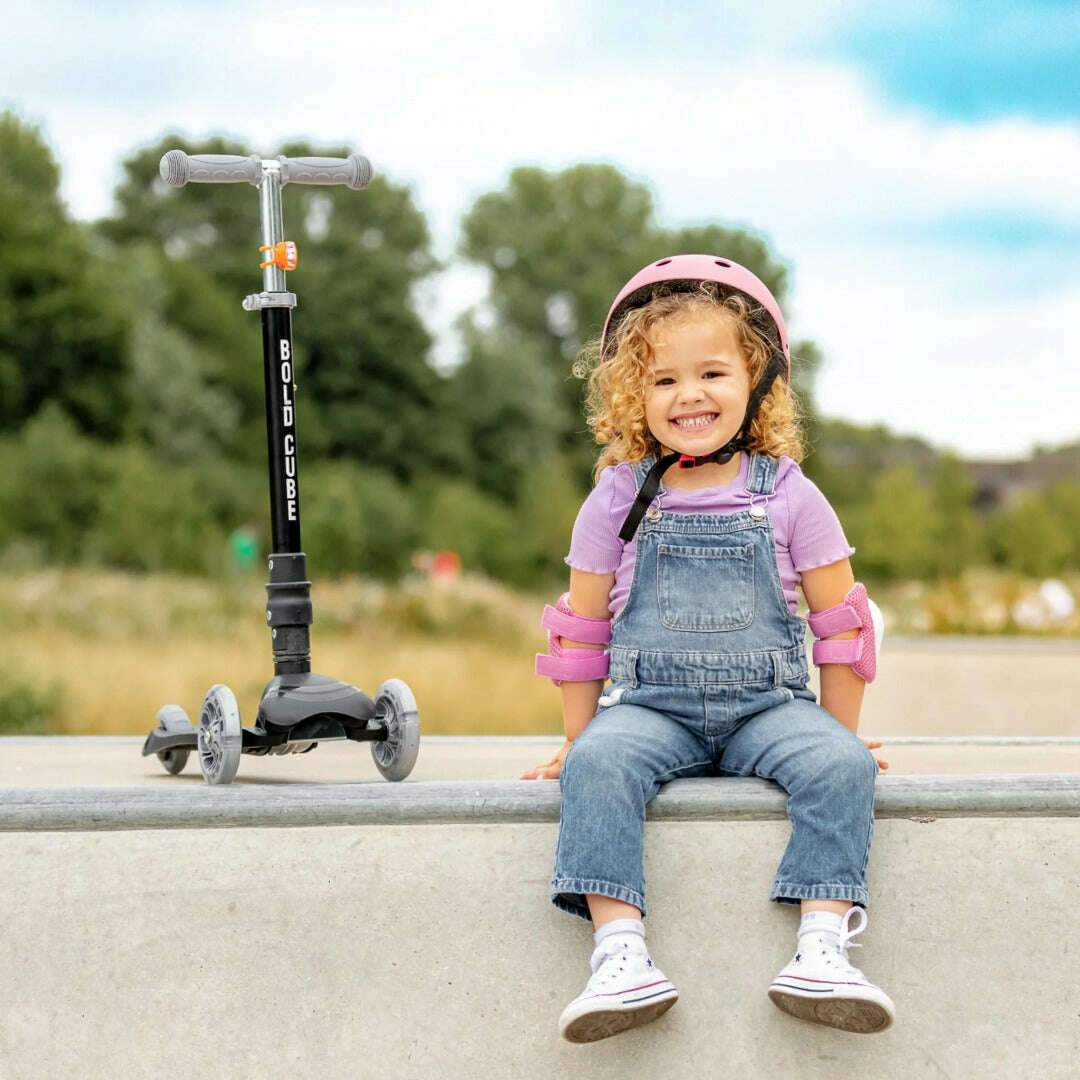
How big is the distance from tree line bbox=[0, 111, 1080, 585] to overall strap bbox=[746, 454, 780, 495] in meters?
15.0

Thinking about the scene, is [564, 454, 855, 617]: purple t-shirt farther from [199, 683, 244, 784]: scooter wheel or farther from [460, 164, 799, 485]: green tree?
[460, 164, 799, 485]: green tree

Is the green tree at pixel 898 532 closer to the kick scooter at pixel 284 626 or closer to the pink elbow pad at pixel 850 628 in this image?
the kick scooter at pixel 284 626

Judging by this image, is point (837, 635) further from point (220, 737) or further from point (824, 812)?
point (220, 737)

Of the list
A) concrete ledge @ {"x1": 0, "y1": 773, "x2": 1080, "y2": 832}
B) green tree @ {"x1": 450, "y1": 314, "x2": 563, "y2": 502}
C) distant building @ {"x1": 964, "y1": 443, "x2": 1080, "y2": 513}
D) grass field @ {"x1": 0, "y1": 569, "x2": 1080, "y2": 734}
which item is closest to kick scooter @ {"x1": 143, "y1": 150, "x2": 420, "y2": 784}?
concrete ledge @ {"x1": 0, "y1": 773, "x2": 1080, "y2": 832}

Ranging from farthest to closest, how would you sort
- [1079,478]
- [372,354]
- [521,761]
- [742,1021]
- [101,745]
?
1. [372,354]
2. [1079,478]
3. [101,745]
4. [521,761]
5. [742,1021]

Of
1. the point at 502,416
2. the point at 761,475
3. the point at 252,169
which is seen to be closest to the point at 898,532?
the point at 502,416

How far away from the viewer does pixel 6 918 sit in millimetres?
2451

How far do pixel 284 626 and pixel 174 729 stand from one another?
47 centimetres

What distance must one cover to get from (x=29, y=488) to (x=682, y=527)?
62.3 feet

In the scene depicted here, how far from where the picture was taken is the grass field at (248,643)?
7780 millimetres

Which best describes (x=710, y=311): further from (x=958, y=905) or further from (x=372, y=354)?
(x=372, y=354)

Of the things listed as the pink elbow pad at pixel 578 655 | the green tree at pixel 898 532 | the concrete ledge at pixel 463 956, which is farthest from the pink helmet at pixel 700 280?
the green tree at pixel 898 532

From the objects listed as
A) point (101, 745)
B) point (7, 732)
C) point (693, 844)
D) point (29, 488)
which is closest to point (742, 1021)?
point (693, 844)

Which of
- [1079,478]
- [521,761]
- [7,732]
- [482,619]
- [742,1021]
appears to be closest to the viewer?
[742,1021]
